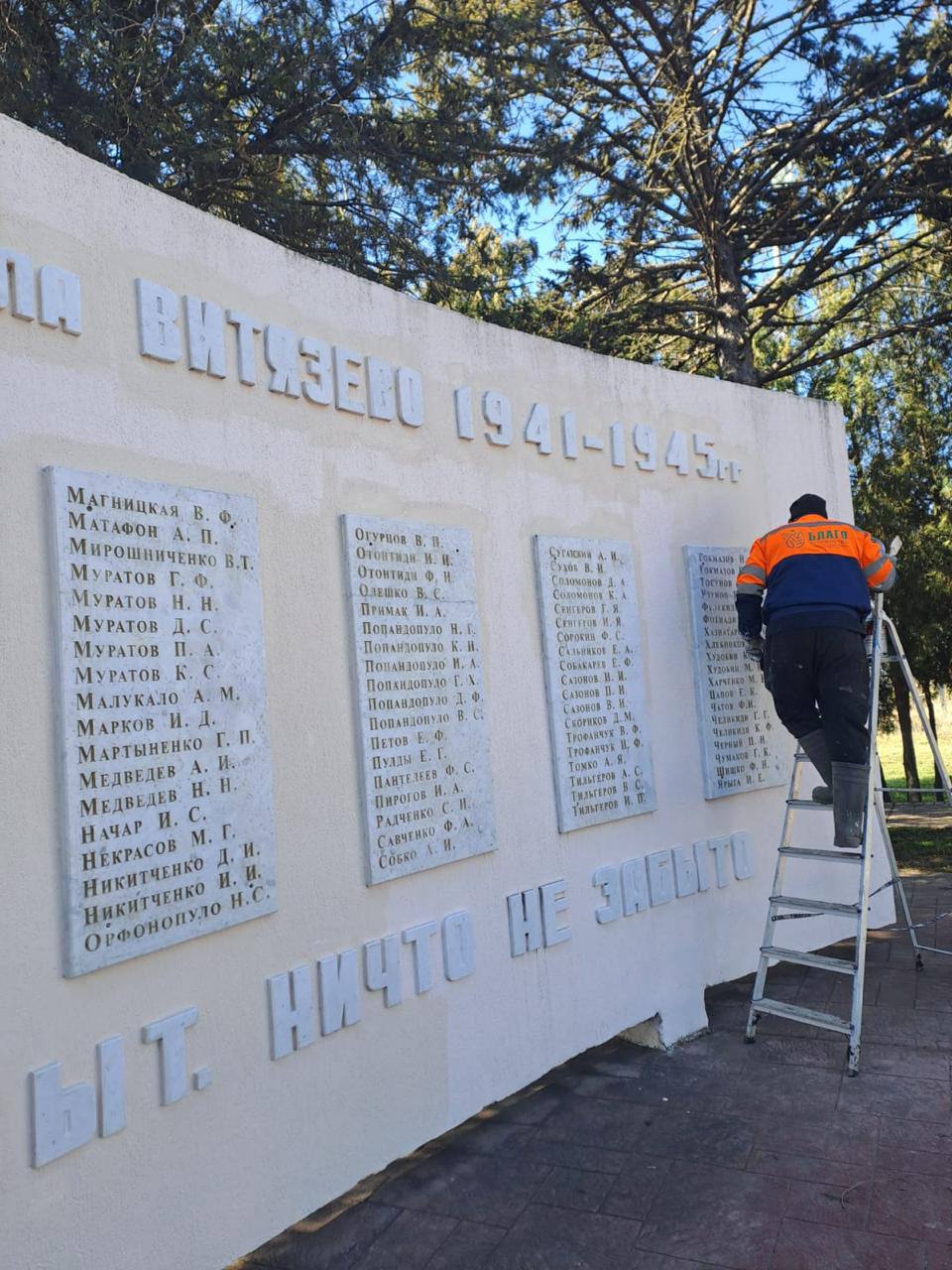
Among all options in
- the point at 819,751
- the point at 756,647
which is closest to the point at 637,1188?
the point at 819,751

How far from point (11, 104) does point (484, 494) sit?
11.3 ft

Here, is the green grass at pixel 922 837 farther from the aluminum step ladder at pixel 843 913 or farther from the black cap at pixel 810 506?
the black cap at pixel 810 506

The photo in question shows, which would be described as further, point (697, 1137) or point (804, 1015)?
point (804, 1015)

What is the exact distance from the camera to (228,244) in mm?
3338

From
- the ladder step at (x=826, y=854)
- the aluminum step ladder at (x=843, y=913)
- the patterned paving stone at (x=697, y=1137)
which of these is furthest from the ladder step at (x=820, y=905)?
the patterned paving stone at (x=697, y=1137)

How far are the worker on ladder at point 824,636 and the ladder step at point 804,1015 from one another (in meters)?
0.78

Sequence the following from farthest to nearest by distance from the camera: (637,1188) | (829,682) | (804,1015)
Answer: (829,682)
(804,1015)
(637,1188)

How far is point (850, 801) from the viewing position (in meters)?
4.62

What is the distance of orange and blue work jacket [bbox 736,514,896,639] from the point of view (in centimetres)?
462

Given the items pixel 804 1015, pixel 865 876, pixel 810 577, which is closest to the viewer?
pixel 804 1015

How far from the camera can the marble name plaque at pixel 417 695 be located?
354 cm

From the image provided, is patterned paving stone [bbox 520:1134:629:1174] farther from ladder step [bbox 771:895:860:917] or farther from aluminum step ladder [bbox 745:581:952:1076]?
ladder step [bbox 771:895:860:917]

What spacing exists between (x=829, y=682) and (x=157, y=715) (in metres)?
2.94

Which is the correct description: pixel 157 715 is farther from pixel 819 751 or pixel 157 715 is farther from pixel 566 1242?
pixel 819 751
